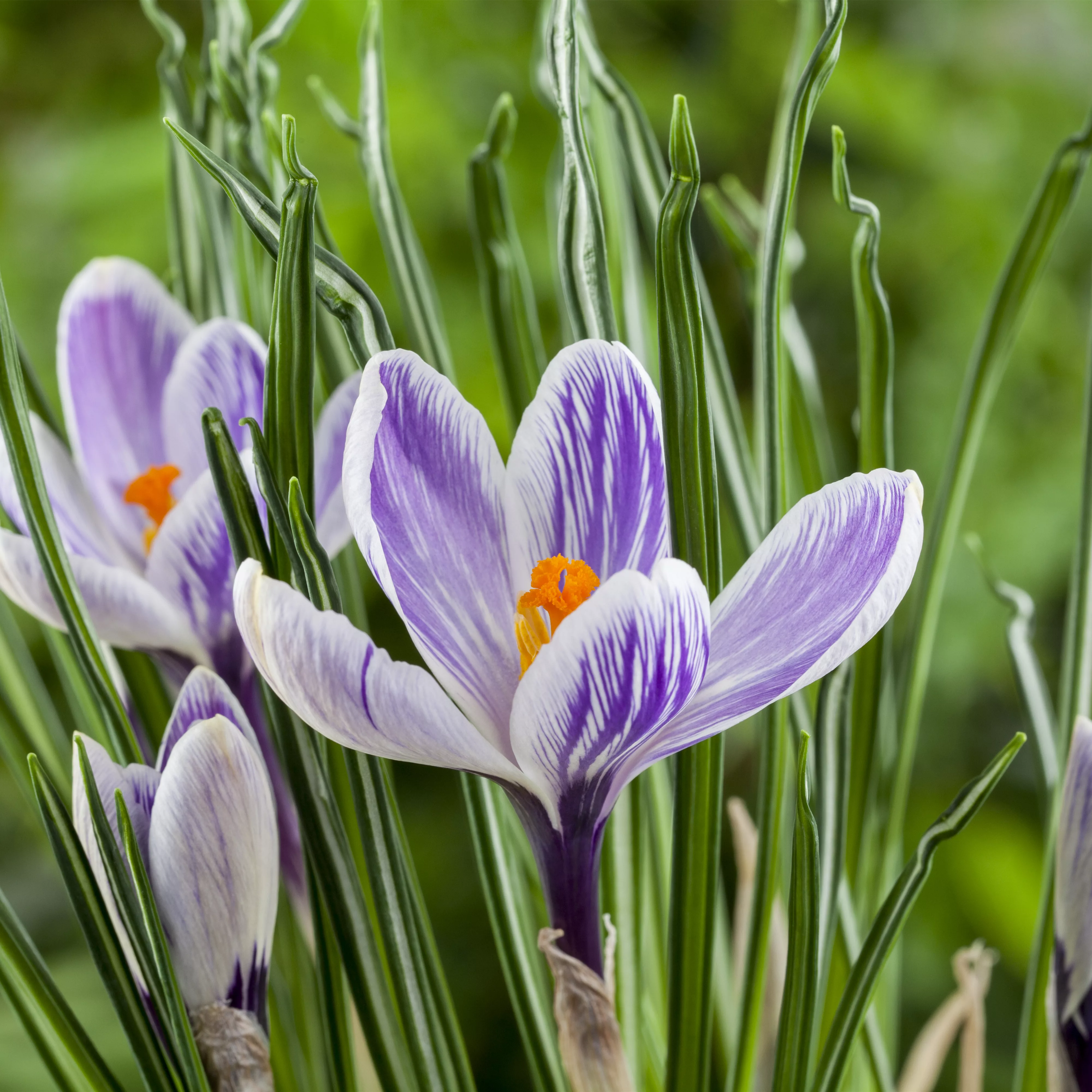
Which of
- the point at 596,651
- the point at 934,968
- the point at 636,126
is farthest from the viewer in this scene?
the point at 934,968

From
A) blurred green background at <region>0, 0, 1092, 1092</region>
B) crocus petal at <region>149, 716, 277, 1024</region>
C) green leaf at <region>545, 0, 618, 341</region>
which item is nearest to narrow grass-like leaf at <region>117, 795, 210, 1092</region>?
crocus petal at <region>149, 716, 277, 1024</region>

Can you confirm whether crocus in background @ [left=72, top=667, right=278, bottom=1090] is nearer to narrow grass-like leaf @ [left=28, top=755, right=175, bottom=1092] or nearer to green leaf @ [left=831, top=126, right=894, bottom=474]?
narrow grass-like leaf @ [left=28, top=755, right=175, bottom=1092]

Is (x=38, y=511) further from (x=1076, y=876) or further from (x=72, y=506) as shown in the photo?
(x=1076, y=876)

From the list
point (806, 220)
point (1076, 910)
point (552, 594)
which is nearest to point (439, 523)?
point (552, 594)

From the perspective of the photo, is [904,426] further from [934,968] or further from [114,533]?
[114,533]

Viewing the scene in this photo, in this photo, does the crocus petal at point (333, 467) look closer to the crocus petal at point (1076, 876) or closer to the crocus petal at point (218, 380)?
the crocus petal at point (218, 380)

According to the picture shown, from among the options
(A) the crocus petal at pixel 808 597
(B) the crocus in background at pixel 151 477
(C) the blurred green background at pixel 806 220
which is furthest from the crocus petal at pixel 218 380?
(C) the blurred green background at pixel 806 220

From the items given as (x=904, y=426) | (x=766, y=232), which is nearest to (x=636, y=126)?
(x=766, y=232)
